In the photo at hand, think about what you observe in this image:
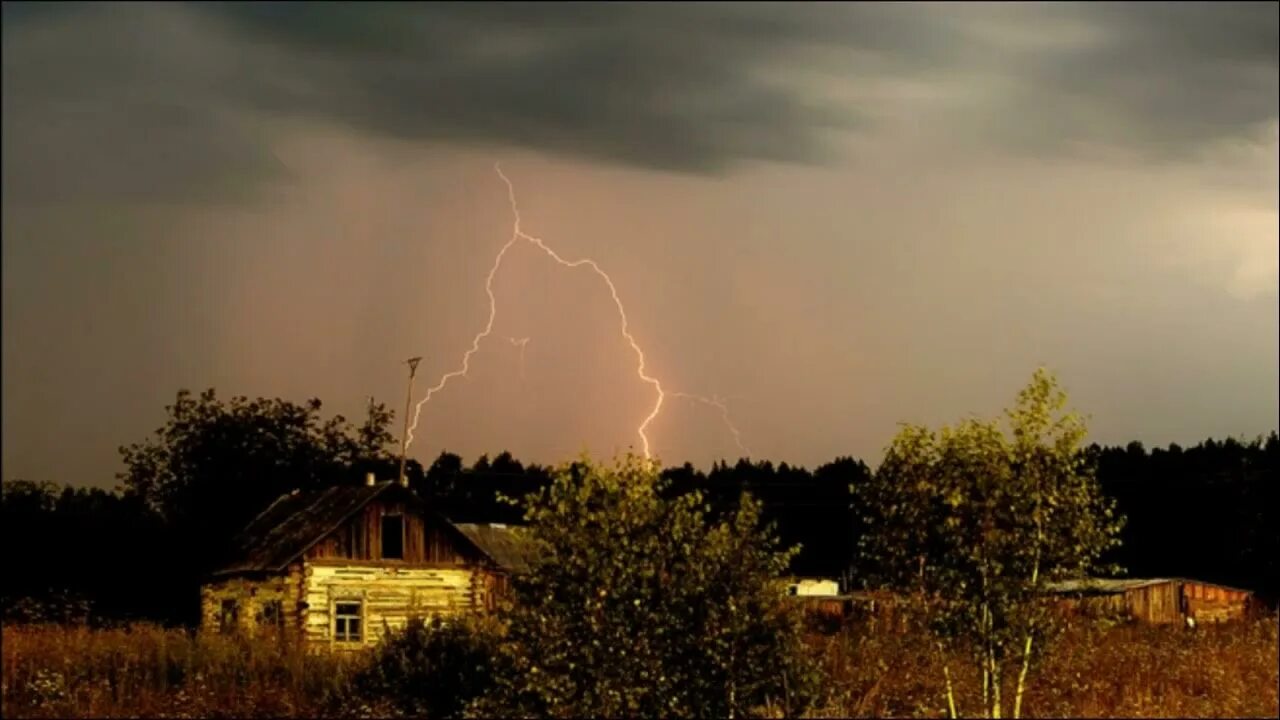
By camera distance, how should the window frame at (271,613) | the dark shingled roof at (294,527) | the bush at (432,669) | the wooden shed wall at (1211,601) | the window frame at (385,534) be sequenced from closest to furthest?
the bush at (432,669) → the window frame at (271,613) → the dark shingled roof at (294,527) → the window frame at (385,534) → the wooden shed wall at (1211,601)

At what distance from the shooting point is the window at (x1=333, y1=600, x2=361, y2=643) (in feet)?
173

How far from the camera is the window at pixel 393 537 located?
54.4 metres

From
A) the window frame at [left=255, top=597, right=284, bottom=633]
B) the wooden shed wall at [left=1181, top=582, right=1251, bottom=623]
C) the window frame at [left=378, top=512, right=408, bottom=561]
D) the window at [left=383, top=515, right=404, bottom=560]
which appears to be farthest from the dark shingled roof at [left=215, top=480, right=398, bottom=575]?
the wooden shed wall at [left=1181, top=582, right=1251, bottom=623]

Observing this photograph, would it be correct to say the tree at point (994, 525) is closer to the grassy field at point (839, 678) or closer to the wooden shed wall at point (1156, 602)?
the grassy field at point (839, 678)

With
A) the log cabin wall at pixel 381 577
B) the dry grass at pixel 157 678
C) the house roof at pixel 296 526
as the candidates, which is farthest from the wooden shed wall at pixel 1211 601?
the dry grass at pixel 157 678

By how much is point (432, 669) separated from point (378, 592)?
21402 millimetres

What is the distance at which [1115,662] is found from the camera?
106 ft

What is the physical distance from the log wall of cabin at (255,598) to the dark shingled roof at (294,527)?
19.0 inches

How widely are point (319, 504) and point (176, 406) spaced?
28596 mm

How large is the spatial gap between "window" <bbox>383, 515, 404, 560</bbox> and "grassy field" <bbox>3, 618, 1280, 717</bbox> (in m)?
17.9

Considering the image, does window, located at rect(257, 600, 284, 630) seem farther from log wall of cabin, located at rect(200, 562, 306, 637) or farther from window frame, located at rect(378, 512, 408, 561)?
window frame, located at rect(378, 512, 408, 561)

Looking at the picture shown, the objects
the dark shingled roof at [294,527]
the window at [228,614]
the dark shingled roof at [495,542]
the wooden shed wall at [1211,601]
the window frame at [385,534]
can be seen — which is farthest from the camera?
the dark shingled roof at [495,542]

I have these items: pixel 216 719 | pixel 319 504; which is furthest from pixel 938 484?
pixel 319 504

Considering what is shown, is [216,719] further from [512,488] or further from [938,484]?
[512,488]
